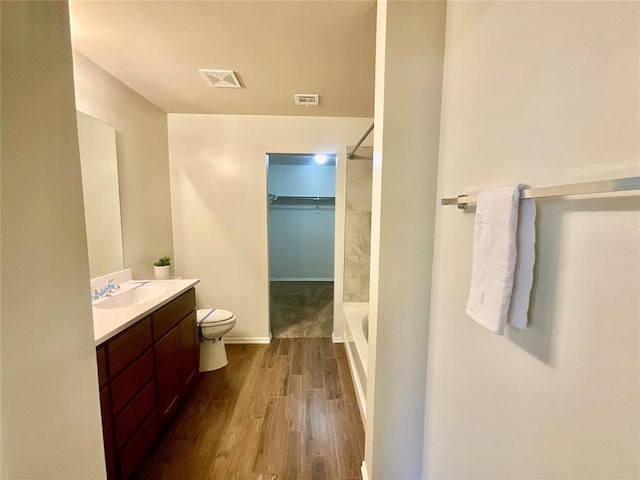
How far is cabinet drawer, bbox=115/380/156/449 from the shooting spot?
1.28 meters

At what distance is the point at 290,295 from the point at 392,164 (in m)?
3.78

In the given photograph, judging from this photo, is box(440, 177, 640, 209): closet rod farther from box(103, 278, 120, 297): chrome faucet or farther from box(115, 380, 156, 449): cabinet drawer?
box(103, 278, 120, 297): chrome faucet

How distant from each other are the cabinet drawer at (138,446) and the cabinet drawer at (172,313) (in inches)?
18.7

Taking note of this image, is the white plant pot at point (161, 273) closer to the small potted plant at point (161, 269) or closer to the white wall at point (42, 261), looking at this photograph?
the small potted plant at point (161, 269)

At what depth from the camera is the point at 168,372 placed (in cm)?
173

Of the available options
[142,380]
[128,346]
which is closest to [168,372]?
[142,380]

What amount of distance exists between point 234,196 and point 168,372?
1.73 meters

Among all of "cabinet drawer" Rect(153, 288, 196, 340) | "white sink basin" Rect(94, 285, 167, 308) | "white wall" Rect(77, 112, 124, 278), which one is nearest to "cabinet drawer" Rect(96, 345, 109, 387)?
"cabinet drawer" Rect(153, 288, 196, 340)

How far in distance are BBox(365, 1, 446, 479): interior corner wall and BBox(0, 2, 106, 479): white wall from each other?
1049mm

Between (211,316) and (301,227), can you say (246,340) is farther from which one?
(301,227)

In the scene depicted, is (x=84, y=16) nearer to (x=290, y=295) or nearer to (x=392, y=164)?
(x=392, y=164)

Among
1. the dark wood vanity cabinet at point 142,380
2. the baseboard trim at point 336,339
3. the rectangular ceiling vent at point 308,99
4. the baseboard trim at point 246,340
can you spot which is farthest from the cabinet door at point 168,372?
the rectangular ceiling vent at point 308,99

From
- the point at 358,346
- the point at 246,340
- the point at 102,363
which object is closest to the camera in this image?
the point at 102,363

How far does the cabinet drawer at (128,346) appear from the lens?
1232 millimetres
